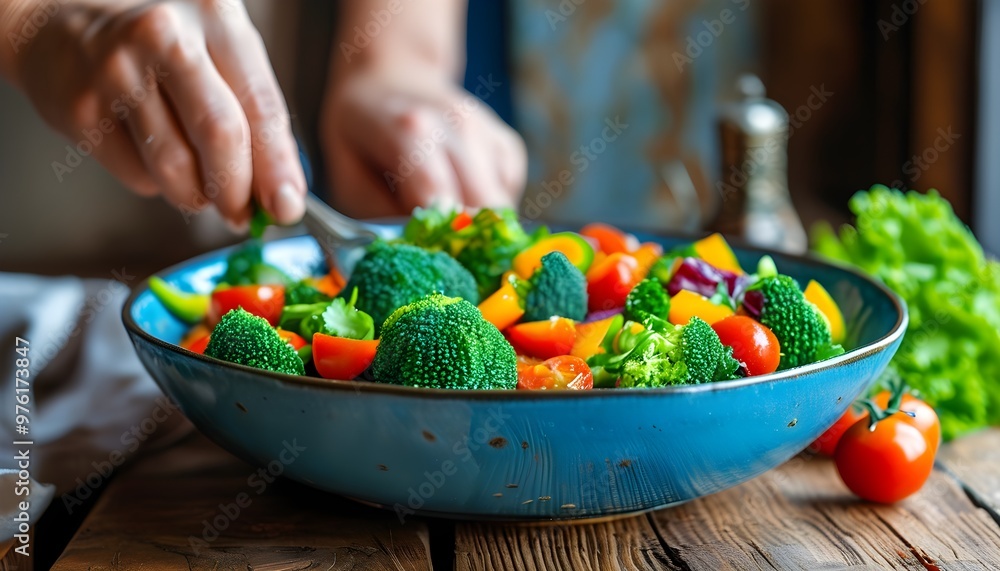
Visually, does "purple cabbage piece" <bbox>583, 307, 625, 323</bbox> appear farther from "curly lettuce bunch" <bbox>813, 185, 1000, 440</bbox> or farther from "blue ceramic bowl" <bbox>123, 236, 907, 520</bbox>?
"curly lettuce bunch" <bbox>813, 185, 1000, 440</bbox>

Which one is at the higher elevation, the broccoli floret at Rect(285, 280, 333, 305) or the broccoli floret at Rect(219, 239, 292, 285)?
the broccoli floret at Rect(285, 280, 333, 305)

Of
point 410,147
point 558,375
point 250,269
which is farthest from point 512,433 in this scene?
point 410,147

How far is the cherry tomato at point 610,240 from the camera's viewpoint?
5.39ft

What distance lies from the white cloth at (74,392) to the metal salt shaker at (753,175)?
4.75 feet

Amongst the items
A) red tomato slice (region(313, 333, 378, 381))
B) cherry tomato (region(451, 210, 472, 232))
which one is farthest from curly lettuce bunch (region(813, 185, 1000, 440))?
red tomato slice (region(313, 333, 378, 381))

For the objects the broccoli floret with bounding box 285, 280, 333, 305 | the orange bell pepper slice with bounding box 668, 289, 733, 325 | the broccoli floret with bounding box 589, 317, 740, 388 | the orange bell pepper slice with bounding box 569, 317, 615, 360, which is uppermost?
the broccoli floret with bounding box 589, 317, 740, 388

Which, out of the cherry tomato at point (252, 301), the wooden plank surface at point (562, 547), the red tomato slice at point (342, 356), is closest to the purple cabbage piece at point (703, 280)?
the wooden plank surface at point (562, 547)

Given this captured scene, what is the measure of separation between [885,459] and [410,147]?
1273 millimetres

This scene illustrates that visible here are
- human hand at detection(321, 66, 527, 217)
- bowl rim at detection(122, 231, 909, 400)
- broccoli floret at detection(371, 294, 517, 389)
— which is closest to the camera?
bowl rim at detection(122, 231, 909, 400)

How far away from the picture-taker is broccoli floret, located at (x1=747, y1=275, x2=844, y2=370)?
4.17ft

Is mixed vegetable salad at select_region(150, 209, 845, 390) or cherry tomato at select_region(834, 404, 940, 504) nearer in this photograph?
mixed vegetable salad at select_region(150, 209, 845, 390)

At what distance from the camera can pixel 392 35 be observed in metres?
2.66

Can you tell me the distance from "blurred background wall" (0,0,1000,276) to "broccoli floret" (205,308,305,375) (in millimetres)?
1576

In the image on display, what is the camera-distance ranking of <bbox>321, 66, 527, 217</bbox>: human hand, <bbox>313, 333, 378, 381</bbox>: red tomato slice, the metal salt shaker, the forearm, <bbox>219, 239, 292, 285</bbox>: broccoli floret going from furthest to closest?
1. the forearm
2. the metal salt shaker
3. <bbox>321, 66, 527, 217</bbox>: human hand
4. <bbox>219, 239, 292, 285</bbox>: broccoli floret
5. <bbox>313, 333, 378, 381</bbox>: red tomato slice
